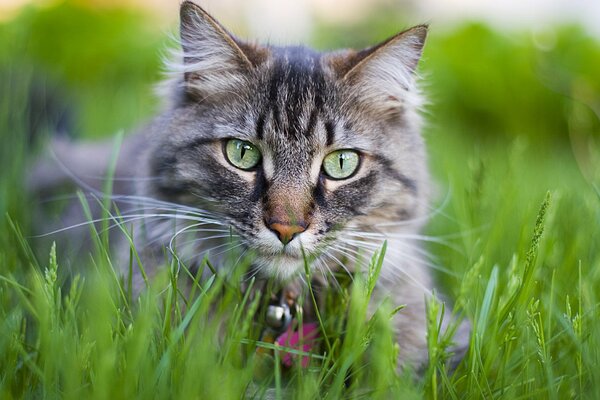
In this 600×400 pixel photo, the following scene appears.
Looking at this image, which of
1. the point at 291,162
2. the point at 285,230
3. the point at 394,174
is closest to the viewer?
the point at 285,230

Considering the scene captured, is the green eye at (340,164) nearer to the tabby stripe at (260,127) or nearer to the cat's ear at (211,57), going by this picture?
the tabby stripe at (260,127)

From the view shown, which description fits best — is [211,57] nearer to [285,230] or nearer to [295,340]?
[285,230]

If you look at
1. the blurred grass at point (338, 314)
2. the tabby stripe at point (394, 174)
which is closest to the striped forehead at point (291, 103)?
the tabby stripe at point (394, 174)

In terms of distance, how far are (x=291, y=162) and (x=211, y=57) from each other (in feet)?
1.48

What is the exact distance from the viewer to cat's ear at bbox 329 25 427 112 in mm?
1831

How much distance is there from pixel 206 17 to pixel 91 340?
0.98 m

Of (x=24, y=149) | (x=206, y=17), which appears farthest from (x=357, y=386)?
(x=24, y=149)

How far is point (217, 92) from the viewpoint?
1868mm

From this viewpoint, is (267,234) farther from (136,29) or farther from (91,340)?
(136,29)

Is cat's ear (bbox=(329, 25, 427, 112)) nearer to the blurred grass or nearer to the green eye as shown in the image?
the blurred grass

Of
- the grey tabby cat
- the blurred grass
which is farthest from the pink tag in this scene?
the grey tabby cat

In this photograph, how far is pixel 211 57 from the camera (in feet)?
6.12

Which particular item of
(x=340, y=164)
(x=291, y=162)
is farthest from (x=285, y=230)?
(x=340, y=164)

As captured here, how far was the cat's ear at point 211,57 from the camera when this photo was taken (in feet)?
5.98
